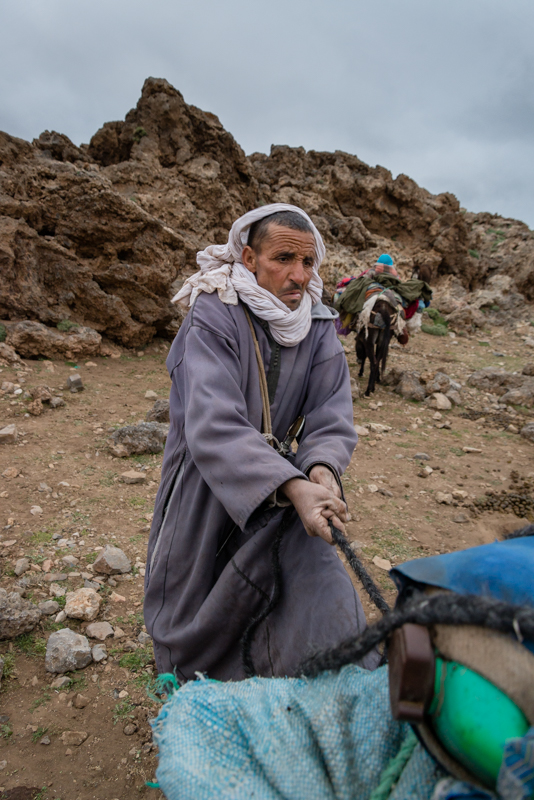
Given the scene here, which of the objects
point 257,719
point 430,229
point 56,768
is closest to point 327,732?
point 257,719

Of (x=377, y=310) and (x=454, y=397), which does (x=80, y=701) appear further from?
(x=377, y=310)

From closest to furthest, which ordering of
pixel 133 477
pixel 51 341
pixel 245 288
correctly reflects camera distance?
1. pixel 245 288
2. pixel 133 477
3. pixel 51 341

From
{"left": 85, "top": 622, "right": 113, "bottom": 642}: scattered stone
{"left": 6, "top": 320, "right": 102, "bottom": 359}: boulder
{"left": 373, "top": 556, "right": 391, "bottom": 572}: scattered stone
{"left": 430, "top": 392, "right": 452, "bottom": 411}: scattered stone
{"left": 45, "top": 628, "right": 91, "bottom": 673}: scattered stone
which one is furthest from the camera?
{"left": 430, "top": 392, "right": 452, "bottom": 411}: scattered stone

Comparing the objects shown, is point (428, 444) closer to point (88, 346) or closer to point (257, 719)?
point (88, 346)

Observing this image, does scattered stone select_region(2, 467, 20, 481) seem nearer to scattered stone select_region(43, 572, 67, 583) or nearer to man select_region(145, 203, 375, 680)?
scattered stone select_region(43, 572, 67, 583)

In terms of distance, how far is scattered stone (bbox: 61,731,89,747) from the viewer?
1742 millimetres

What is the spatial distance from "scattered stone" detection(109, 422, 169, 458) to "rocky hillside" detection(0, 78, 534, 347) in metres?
2.86

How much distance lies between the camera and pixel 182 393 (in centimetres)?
162

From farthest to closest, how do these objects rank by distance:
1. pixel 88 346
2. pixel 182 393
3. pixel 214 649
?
pixel 88 346 → pixel 182 393 → pixel 214 649

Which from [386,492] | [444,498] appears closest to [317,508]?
[386,492]

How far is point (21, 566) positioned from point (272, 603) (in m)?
1.87

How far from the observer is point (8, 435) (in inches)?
149

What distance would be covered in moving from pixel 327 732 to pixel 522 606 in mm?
379

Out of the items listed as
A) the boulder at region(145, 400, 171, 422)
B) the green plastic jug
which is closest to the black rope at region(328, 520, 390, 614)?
the green plastic jug
